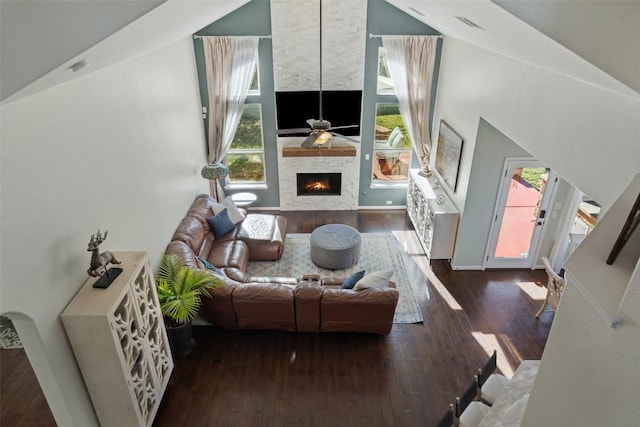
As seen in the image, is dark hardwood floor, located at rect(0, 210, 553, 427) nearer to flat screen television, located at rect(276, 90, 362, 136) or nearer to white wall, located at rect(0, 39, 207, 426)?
white wall, located at rect(0, 39, 207, 426)

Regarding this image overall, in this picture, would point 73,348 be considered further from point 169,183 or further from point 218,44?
point 218,44

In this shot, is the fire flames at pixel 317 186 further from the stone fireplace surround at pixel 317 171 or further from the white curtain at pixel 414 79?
the white curtain at pixel 414 79

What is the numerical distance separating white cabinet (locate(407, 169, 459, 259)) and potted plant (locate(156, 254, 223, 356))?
3.78 meters

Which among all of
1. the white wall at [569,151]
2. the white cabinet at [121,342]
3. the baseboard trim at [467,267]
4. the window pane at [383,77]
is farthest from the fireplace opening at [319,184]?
the white cabinet at [121,342]

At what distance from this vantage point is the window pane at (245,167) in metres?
8.98

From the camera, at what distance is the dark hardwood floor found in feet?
16.1

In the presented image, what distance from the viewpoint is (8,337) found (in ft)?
19.5

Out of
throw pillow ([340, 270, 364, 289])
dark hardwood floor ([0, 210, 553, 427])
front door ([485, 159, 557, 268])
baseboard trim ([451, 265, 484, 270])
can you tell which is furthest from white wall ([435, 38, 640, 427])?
throw pillow ([340, 270, 364, 289])

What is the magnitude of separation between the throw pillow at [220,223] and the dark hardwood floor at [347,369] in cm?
199

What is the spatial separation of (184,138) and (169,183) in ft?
3.73

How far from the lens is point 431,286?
700 cm

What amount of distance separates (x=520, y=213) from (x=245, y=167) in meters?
5.45

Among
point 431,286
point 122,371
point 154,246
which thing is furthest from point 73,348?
point 431,286

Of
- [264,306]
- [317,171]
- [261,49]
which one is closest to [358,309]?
[264,306]
